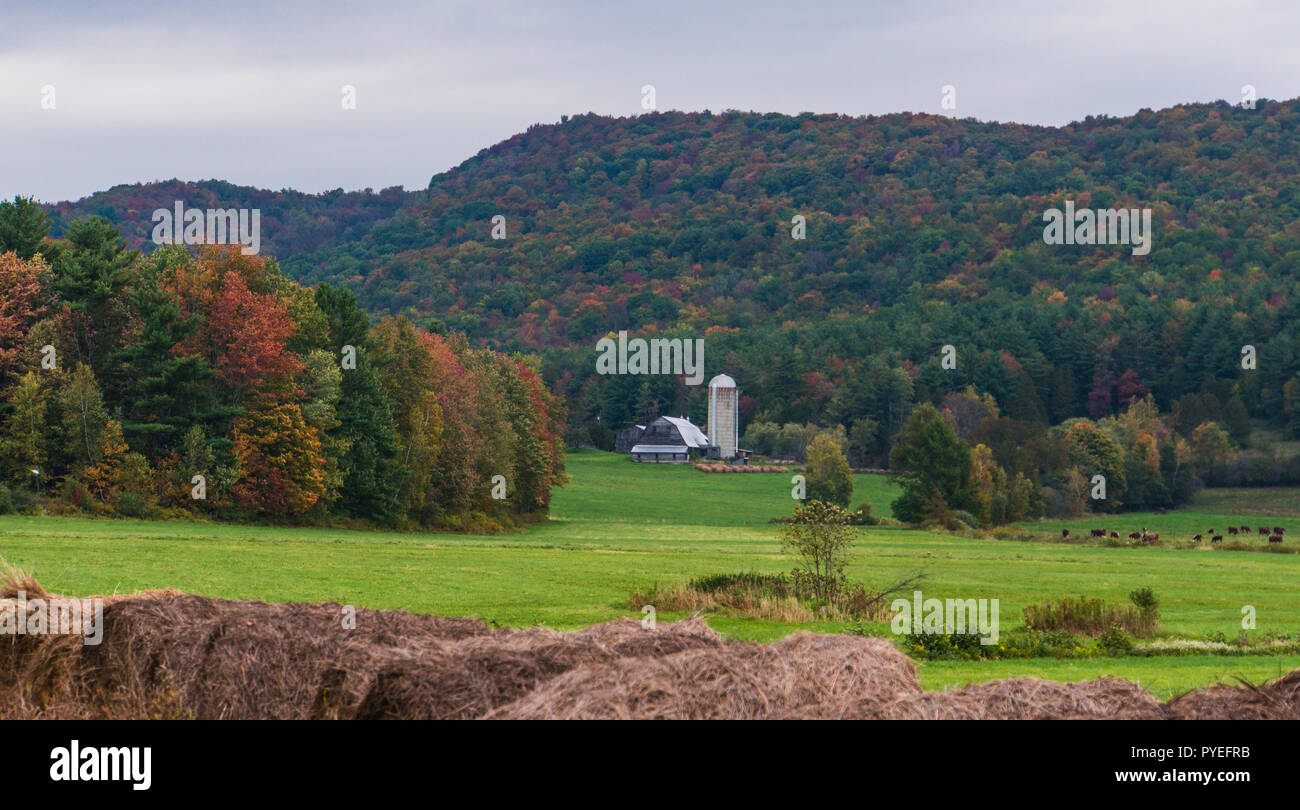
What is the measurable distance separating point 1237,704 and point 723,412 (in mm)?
142873

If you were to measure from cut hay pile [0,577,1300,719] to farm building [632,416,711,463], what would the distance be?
130006 mm

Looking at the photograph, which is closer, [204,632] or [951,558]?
[204,632]

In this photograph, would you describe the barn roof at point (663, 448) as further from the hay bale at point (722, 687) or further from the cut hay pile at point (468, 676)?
the hay bale at point (722, 687)

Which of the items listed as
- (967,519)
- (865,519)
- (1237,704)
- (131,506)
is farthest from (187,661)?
(967,519)

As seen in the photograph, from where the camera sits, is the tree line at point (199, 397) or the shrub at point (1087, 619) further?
the tree line at point (199, 397)

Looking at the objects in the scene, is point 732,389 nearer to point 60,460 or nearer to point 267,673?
point 60,460

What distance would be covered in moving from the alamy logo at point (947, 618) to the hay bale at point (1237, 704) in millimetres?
12551

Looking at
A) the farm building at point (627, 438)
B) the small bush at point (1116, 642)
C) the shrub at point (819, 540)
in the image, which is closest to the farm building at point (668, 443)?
the farm building at point (627, 438)

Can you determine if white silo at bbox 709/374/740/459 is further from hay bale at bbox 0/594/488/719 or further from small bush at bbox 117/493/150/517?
hay bale at bbox 0/594/488/719

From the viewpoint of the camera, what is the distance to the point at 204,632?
465 inches

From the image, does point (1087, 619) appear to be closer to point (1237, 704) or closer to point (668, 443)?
point (1237, 704)

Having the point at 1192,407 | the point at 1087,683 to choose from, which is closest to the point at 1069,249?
the point at 1192,407
